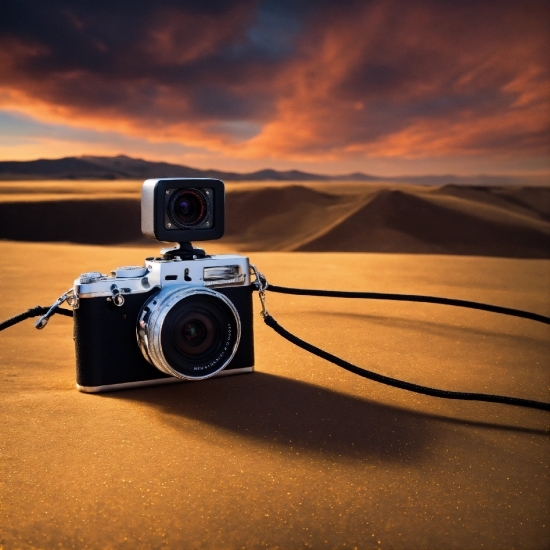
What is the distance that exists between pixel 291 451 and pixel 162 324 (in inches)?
16.9

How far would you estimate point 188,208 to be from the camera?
172 centimetres

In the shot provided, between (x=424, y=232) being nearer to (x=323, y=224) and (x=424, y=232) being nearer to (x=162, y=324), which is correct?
(x=323, y=224)

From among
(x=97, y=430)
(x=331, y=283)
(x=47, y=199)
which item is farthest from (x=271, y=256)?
(x=47, y=199)

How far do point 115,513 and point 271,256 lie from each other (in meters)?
3.22

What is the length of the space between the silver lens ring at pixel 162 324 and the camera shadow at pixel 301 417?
3.2 inches

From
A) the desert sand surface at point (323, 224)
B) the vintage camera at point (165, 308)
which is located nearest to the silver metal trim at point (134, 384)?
the vintage camera at point (165, 308)

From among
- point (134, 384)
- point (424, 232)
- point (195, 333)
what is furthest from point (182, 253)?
point (424, 232)

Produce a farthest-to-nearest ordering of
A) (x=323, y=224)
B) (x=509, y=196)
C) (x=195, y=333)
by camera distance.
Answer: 1. (x=509, y=196)
2. (x=323, y=224)
3. (x=195, y=333)

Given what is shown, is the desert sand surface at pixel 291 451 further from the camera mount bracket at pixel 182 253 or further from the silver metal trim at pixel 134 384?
the camera mount bracket at pixel 182 253

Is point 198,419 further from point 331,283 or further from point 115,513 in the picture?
point 331,283

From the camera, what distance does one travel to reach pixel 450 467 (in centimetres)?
132

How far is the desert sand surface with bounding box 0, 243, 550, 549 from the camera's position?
1.09 metres

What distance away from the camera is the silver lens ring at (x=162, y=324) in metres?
1.57

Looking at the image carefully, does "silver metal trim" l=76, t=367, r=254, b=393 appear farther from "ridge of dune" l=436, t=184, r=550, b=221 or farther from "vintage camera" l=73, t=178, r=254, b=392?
"ridge of dune" l=436, t=184, r=550, b=221
